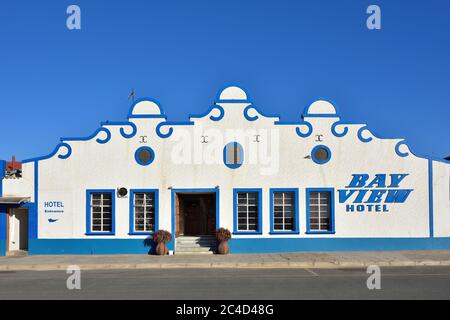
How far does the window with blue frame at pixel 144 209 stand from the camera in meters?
20.6

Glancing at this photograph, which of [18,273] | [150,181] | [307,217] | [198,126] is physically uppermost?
[198,126]

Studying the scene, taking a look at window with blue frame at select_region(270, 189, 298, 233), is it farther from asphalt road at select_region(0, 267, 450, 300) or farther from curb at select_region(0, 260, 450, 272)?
asphalt road at select_region(0, 267, 450, 300)

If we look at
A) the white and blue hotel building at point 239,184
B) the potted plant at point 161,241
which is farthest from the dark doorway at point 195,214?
the potted plant at point 161,241

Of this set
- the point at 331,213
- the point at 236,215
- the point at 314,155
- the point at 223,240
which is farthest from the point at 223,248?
→ the point at 314,155

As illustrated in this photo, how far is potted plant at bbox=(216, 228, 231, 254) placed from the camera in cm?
1994

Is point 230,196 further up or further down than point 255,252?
further up

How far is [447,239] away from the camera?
20.7 meters

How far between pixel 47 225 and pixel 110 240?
265cm

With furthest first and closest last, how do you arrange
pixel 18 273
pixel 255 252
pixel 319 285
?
pixel 255 252 → pixel 18 273 → pixel 319 285

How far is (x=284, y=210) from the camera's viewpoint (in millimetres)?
20719

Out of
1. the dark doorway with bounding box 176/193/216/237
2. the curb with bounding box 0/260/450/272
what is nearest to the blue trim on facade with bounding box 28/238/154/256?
the dark doorway with bounding box 176/193/216/237
